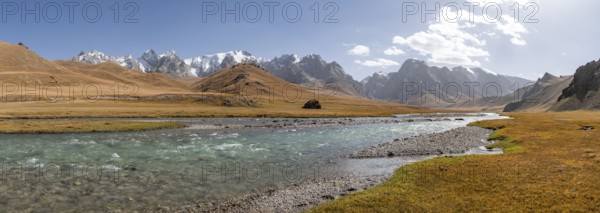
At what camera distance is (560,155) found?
32.8 m

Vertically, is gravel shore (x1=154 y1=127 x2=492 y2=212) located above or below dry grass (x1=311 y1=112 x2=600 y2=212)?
below

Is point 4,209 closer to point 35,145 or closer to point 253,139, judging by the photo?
point 35,145

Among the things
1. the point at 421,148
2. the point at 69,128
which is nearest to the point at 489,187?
the point at 421,148

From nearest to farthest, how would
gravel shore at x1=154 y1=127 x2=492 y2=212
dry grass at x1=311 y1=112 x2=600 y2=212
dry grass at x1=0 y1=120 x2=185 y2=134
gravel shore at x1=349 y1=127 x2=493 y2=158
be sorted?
dry grass at x1=311 y1=112 x2=600 y2=212
gravel shore at x1=154 y1=127 x2=492 y2=212
gravel shore at x1=349 y1=127 x2=493 y2=158
dry grass at x1=0 y1=120 x2=185 y2=134

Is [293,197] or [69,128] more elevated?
[69,128]

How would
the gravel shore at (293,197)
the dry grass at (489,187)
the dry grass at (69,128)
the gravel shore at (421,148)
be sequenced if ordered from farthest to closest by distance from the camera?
the dry grass at (69,128) → the gravel shore at (421,148) → the gravel shore at (293,197) → the dry grass at (489,187)

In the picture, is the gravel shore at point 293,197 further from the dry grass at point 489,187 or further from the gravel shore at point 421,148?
the gravel shore at point 421,148

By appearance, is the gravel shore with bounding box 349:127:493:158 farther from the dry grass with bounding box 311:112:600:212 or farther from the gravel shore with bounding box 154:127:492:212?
the gravel shore with bounding box 154:127:492:212

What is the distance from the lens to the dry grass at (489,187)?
1908 centimetres

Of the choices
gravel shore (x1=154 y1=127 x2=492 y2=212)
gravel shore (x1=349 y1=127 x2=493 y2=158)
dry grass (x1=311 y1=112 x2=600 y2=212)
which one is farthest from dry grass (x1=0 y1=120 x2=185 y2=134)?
dry grass (x1=311 y1=112 x2=600 y2=212)

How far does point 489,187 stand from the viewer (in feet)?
73.2

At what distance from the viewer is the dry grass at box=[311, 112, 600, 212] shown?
1908cm

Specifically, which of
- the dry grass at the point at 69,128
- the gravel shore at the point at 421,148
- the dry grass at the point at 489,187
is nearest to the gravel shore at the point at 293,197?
the dry grass at the point at 489,187

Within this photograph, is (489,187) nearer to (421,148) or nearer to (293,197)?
(293,197)
